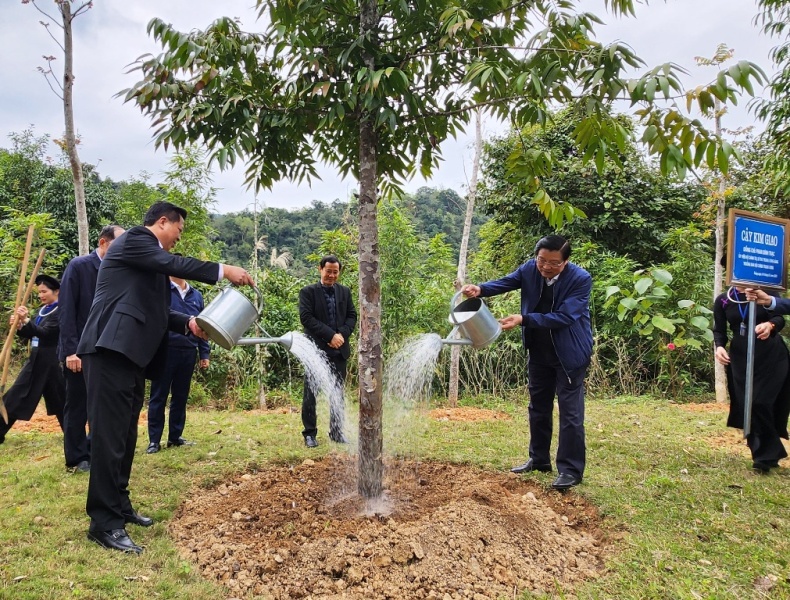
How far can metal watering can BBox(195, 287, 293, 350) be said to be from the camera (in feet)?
10.7

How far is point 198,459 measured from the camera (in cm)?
495

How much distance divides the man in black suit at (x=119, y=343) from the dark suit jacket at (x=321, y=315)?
209 centimetres

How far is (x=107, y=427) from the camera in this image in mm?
3145

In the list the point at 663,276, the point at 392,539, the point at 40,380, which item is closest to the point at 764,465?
the point at 392,539

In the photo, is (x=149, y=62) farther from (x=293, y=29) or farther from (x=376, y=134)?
(x=376, y=134)

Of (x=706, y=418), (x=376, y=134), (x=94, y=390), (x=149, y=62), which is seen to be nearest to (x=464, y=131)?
(x=376, y=134)

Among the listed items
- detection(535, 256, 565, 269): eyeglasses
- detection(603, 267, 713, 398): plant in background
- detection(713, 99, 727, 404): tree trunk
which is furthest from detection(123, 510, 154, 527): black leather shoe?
detection(713, 99, 727, 404): tree trunk

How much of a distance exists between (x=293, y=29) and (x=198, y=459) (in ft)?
11.8

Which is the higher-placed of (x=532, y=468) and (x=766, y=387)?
(x=766, y=387)

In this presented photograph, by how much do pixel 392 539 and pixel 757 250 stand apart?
3598 millimetres

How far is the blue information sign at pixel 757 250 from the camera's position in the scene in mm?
4324

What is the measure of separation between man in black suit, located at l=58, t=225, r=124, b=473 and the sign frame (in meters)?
4.70

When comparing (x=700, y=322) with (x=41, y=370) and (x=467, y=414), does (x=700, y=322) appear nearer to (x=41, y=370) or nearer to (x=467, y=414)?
(x=467, y=414)

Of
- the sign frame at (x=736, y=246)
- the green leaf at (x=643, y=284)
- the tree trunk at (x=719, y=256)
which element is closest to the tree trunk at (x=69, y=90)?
the sign frame at (x=736, y=246)
